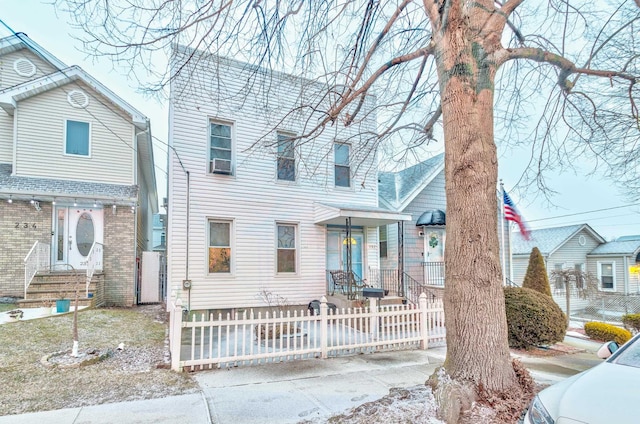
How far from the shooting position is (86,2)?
162 inches

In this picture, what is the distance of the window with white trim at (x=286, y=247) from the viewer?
11047 mm

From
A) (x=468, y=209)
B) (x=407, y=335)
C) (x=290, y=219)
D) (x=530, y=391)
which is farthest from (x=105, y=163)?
(x=530, y=391)

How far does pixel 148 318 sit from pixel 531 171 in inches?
383

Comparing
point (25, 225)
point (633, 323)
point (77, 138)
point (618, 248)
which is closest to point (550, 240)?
point (618, 248)

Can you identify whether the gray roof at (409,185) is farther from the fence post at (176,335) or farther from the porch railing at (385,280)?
the fence post at (176,335)

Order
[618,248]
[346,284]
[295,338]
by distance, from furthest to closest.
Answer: [618,248] < [346,284] < [295,338]

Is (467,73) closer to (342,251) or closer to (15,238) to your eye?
(342,251)

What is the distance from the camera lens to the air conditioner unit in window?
1009 cm

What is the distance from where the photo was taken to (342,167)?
12.3 metres

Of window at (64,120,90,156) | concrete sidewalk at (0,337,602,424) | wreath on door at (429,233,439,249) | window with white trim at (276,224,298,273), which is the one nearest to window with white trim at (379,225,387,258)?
wreath on door at (429,233,439,249)

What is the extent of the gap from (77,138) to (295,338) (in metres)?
10.2

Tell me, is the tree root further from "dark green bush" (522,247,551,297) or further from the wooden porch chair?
"dark green bush" (522,247,551,297)

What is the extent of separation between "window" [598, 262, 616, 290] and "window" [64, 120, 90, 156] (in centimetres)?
2583

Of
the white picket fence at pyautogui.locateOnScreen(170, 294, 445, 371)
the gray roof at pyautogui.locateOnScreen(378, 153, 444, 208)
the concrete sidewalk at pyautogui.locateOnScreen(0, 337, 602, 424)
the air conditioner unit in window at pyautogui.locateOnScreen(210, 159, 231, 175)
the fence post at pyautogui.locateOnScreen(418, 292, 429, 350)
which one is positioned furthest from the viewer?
the gray roof at pyautogui.locateOnScreen(378, 153, 444, 208)
